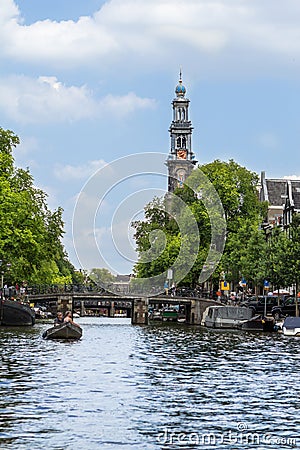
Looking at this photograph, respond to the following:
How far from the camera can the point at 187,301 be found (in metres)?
111

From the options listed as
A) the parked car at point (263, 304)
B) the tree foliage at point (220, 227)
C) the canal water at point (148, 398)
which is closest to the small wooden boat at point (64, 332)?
the canal water at point (148, 398)

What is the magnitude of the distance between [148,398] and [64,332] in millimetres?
34871

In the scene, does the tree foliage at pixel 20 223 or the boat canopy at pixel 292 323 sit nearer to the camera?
the boat canopy at pixel 292 323

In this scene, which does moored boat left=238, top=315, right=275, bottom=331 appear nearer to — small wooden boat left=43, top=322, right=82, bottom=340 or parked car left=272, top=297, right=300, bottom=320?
parked car left=272, top=297, right=300, bottom=320

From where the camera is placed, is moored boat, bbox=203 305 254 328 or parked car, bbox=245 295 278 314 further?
parked car, bbox=245 295 278 314

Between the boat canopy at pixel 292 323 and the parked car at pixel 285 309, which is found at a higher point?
the parked car at pixel 285 309

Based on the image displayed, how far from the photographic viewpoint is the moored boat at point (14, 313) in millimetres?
87938

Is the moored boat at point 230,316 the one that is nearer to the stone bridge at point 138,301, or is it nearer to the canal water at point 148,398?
the stone bridge at point 138,301

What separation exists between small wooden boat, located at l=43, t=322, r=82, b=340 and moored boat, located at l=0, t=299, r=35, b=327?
58.1 ft

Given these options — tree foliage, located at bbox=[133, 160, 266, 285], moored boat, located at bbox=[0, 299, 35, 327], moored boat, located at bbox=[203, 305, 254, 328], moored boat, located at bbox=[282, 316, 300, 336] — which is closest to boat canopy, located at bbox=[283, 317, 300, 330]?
moored boat, located at bbox=[282, 316, 300, 336]

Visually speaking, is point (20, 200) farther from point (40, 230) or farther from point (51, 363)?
point (51, 363)

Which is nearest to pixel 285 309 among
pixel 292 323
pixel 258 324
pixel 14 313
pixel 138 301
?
pixel 258 324

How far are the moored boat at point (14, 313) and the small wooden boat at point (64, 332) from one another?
17713 mm

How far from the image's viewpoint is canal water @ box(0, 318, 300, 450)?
2659 cm
